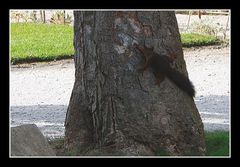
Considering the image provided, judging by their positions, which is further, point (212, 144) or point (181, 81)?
point (212, 144)

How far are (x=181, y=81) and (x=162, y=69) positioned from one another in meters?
0.14

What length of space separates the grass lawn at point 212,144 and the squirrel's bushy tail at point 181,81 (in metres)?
0.32

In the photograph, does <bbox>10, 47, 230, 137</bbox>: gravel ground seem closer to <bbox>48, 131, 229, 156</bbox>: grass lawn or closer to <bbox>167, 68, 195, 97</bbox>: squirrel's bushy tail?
<bbox>48, 131, 229, 156</bbox>: grass lawn

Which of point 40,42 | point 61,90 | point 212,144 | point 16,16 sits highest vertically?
point 16,16

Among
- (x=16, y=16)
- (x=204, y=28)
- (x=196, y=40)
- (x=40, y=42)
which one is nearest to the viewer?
(x=16, y=16)

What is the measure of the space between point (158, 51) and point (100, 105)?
400 millimetres

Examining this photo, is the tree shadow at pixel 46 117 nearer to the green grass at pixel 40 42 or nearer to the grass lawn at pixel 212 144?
the grass lawn at pixel 212 144

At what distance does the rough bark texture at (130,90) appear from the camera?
3.36 metres

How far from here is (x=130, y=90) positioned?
338 cm

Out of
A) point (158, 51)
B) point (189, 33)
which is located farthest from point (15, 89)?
point (189, 33)

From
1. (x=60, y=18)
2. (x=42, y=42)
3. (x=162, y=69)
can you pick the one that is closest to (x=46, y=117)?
(x=42, y=42)

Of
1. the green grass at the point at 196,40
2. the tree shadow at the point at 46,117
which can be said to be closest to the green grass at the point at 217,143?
the green grass at the point at 196,40

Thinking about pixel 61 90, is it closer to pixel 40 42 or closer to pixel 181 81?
pixel 40 42
